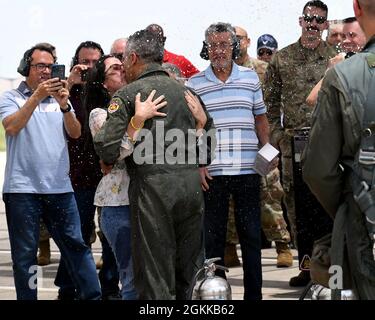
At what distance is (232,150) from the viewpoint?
882cm

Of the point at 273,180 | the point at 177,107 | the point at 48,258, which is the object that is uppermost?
the point at 177,107

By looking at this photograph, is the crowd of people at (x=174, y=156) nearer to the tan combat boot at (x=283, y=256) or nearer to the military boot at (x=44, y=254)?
the tan combat boot at (x=283, y=256)

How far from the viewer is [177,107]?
23.6 feet

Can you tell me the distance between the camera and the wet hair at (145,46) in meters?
7.28

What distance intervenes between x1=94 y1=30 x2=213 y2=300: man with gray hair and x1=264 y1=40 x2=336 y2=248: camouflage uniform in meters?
2.55

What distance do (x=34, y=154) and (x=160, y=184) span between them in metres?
1.50

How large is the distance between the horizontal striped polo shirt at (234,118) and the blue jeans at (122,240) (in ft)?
4.84

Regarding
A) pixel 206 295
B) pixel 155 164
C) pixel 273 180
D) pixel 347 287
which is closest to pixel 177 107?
pixel 155 164

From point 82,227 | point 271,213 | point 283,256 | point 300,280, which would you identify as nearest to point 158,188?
point 82,227

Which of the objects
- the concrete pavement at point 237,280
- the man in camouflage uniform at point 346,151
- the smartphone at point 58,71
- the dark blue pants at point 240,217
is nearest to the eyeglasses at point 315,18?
the dark blue pants at point 240,217

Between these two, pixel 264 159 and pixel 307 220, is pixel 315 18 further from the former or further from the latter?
pixel 307 220

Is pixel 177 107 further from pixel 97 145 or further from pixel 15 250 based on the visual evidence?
pixel 15 250

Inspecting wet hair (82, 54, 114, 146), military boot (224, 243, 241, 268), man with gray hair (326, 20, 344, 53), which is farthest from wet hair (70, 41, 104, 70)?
man with gray hair (326, 20, 344, 53)

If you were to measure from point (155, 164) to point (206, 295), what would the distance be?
1.02 m
